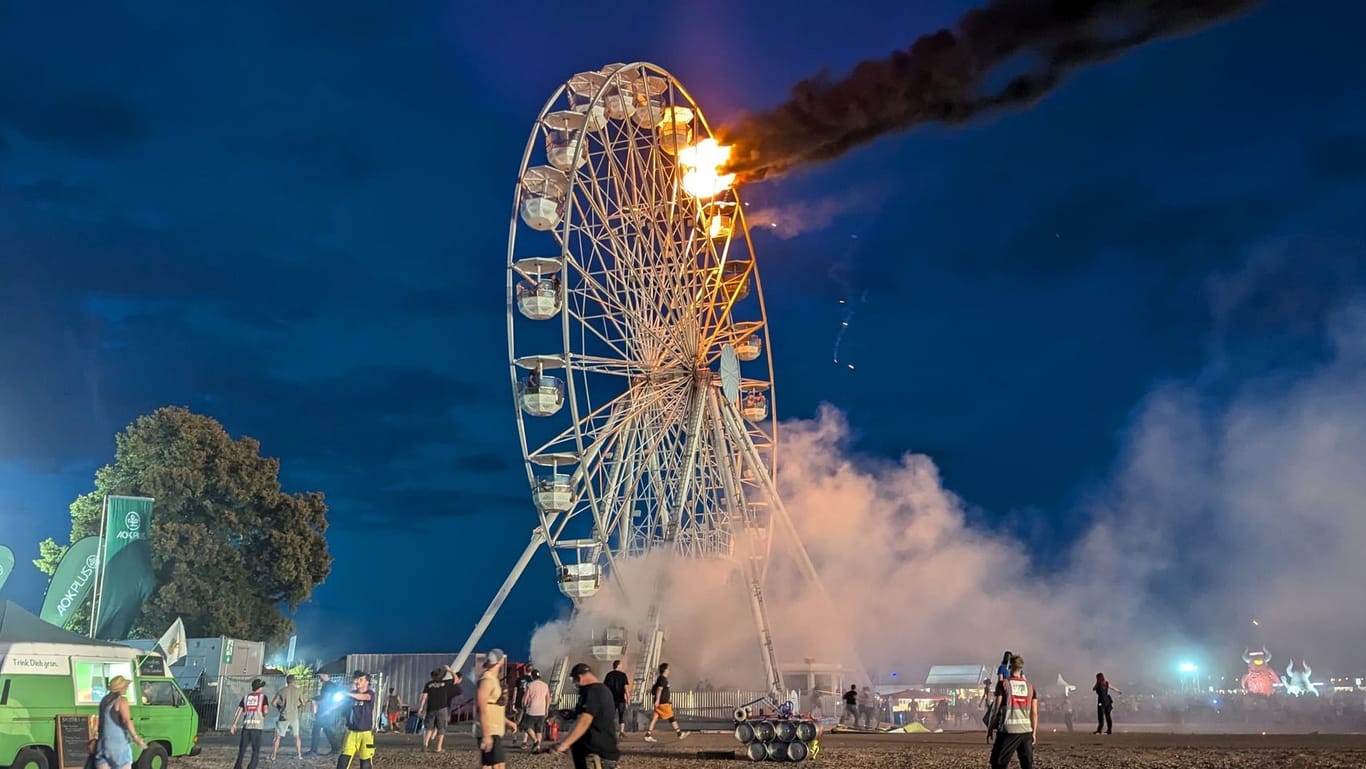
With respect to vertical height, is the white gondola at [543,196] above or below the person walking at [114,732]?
above

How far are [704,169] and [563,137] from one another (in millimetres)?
4881

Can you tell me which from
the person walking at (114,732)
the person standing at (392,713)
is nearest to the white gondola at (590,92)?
the person standing at (392,713)

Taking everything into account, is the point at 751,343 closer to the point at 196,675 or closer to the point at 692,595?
the point at 692,595

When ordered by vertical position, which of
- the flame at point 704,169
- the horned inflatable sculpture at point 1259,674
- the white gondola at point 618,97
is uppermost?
the white gondola at point 618,97

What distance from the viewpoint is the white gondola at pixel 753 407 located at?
46.0 m

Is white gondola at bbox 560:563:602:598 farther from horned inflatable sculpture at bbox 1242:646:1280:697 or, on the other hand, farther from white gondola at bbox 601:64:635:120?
horned inflatable sculpture at bbox 1242:646:1280:697

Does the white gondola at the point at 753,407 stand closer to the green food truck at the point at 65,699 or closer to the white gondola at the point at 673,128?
the white gondola at the point at 673,128

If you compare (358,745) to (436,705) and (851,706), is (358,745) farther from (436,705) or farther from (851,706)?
(851,706)

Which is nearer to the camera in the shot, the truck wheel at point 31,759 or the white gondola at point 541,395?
the truck wheel at point 31,759

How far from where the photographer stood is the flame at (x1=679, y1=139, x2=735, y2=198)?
39406 millimetres

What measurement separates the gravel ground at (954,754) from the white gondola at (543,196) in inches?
672

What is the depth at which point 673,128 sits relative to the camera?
129 ft

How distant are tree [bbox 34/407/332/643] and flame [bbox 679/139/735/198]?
874 inches

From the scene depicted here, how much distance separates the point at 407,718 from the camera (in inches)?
1404
